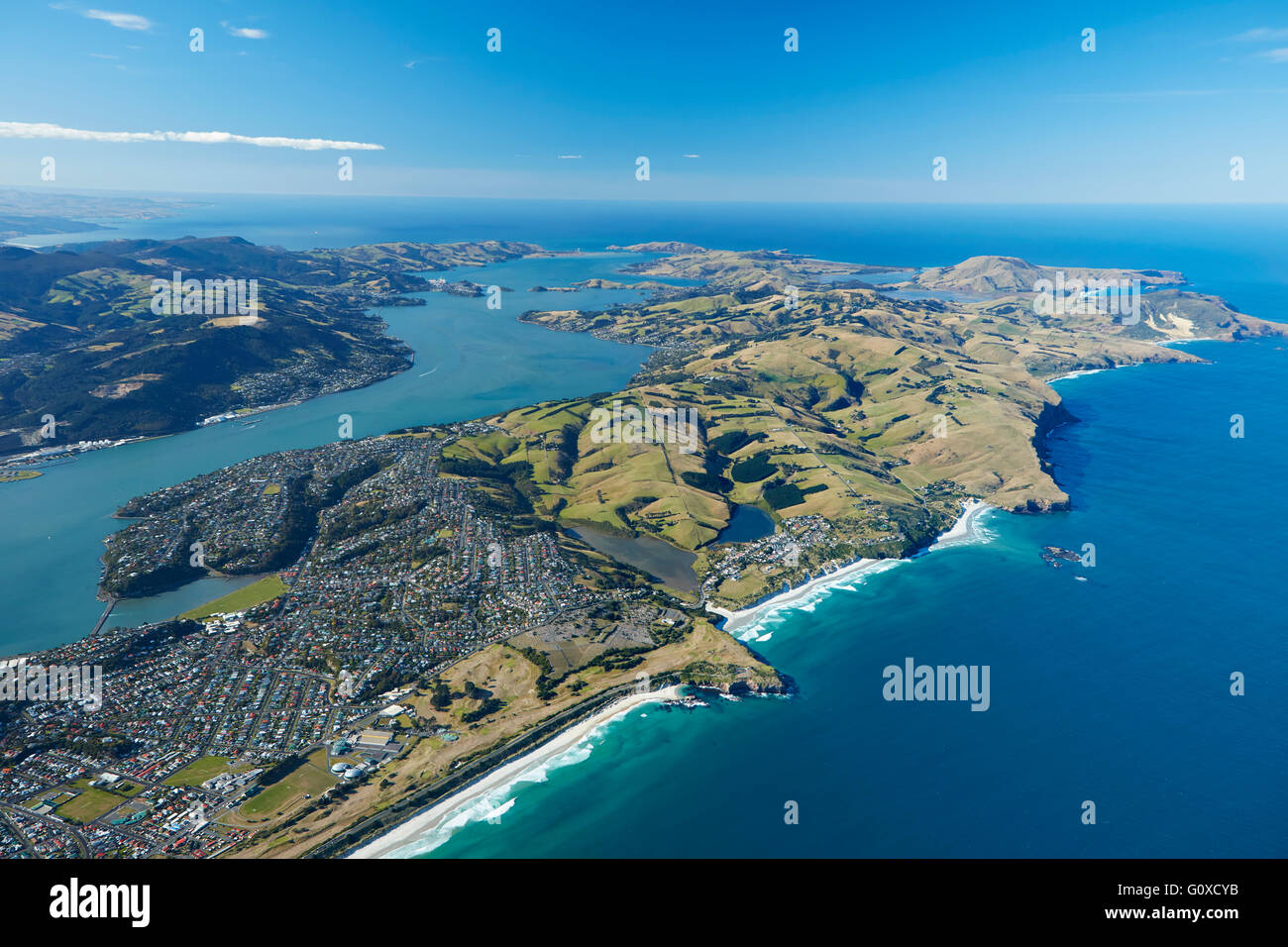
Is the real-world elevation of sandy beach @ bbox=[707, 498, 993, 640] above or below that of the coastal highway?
above

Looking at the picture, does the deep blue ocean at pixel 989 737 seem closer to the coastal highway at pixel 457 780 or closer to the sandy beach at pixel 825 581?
the sandy beach at pixel 825 581

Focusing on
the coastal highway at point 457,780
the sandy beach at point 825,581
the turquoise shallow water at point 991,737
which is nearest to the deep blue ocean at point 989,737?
the turquoise shallow water at point 991,737

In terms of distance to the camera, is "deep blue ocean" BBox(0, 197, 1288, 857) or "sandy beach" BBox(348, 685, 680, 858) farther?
"deep blue ocean" BBox(0, 197, 1288, 857)

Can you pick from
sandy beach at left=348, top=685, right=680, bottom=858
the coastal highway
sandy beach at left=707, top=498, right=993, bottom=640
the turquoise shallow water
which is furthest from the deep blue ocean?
the coastal highway

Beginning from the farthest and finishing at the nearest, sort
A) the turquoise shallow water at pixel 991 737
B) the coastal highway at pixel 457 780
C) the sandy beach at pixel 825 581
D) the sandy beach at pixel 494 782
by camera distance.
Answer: the sandy beach at pixel 825 581, the turquoise shallow water at pixel 991 737, the sandy beach at pixel 494 782, the coastal highway at pixel 457 780

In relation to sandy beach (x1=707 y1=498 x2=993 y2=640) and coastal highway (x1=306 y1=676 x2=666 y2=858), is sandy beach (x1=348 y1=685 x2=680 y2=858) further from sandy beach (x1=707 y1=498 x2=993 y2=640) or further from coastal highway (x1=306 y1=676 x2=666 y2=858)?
sandy beach (x1=707 y1=498 x2=993 y2=640)

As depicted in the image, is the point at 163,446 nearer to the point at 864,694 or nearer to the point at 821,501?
the point at 821,501

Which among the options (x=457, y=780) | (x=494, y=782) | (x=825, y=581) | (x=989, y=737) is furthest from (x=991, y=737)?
(x=457, y=780)

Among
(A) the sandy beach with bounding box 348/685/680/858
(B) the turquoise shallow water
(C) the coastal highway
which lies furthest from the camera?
(B) the turquoise shallow water
